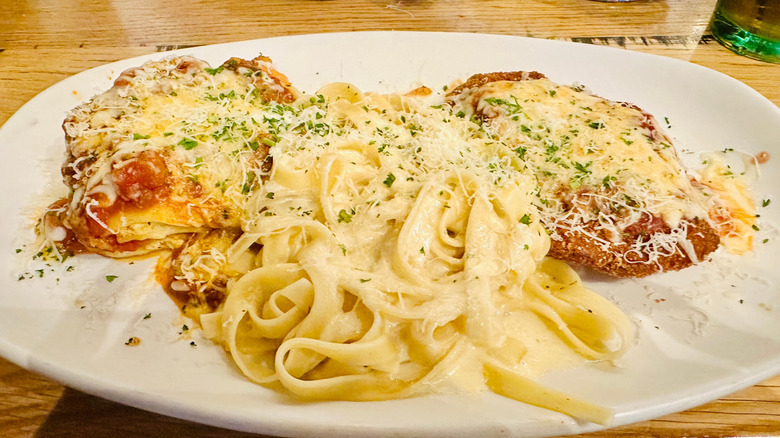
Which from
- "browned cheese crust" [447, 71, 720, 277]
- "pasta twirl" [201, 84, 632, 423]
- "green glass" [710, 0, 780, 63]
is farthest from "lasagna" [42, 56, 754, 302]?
"green glass" [710, 0, 780, 63]

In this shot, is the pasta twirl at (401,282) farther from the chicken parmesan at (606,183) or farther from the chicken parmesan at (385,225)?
the chicken parmesan at (606,183)

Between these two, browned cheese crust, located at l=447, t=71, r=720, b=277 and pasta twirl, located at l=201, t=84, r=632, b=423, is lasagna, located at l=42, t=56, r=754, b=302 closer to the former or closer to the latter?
browned cheese crust, located at l=447, t=71, r=720, b=277

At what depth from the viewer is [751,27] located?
187 inches

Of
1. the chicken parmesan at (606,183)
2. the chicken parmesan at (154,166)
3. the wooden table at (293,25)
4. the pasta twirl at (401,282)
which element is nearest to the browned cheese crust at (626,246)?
the chicken parmesan at (606,183)

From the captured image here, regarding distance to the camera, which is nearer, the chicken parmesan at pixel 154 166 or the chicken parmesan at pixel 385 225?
the chicken parmesan at pixel 385 225

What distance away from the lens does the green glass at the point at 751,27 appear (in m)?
4.59

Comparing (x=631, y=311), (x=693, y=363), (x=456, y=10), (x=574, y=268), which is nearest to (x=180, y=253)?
(x=574, y=268)

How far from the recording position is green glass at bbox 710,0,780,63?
15.0 ft

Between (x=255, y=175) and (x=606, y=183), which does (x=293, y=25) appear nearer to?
(x=255, y=175)

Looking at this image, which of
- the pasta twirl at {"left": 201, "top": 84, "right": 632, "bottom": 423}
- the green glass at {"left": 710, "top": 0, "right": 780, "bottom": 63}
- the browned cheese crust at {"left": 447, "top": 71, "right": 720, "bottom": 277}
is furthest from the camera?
the green glass at {"left": 710, "top": 0, "right": 780, "bottom": 63}

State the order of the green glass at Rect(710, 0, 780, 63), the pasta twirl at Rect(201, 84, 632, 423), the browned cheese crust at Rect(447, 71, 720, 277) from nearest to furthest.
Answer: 1. the pasta twirl at Rect(201, 84, 632, 423)
2. the browned cheese crust at Rect(447, 71, 720, 277)
3. the green glass at Rect(710, 0, 780, 63)

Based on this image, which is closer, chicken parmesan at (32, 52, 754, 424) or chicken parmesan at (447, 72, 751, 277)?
chicken parmesan at (32, 52, 754, 424)

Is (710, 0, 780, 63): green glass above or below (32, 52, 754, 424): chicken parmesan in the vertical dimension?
above

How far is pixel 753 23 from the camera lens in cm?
474
